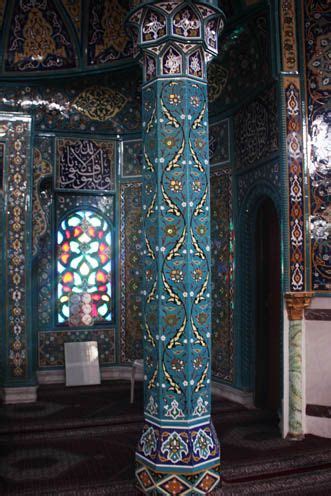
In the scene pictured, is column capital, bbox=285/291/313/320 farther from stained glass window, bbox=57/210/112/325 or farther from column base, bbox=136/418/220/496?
stained glass window, bbox=57/210/112/325

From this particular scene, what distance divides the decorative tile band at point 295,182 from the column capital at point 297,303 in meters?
0.07

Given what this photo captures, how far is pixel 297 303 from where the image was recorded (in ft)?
15.8

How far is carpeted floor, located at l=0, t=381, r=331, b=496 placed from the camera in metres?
3.77

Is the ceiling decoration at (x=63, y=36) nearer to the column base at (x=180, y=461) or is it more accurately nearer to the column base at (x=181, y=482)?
the column base at (x=180, y=461)

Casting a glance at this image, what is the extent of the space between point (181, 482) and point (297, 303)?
2.02 m

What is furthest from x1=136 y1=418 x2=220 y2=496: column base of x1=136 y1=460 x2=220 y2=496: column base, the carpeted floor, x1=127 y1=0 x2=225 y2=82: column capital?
x1=127 y1=0 x2=225 y2=82: column capital

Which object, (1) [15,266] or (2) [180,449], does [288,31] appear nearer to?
(2) [180,449]

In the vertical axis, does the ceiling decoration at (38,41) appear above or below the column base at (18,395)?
above

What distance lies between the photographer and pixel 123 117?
301 inches

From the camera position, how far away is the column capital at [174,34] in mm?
3496

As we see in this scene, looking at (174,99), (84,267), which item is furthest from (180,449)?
(84,267)

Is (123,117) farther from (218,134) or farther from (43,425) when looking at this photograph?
(43,425)

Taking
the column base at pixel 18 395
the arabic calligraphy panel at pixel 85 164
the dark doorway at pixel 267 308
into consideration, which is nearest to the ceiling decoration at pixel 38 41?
the arabic calligraphy panel at pixel 85 164

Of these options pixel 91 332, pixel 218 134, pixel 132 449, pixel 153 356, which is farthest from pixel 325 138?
pixel 91 332
